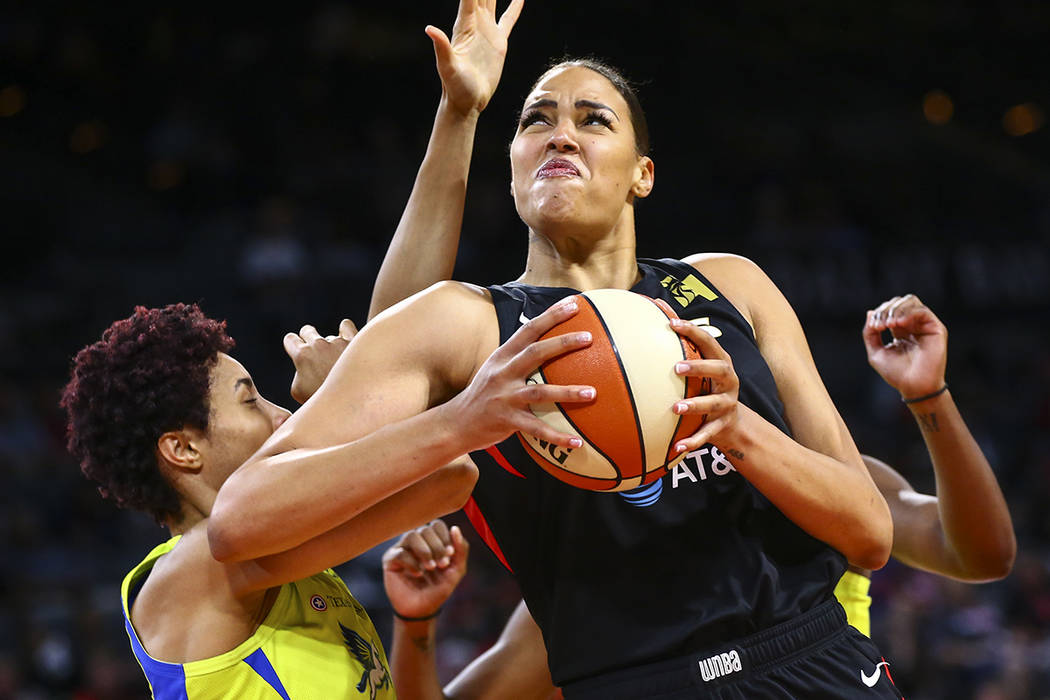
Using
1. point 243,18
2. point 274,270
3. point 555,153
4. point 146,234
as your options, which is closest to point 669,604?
point 555,153

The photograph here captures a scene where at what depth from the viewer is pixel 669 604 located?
8.67 ft

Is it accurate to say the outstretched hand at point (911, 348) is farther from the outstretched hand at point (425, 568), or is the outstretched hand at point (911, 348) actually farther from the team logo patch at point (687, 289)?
the outstretched hand at point (425, 568)

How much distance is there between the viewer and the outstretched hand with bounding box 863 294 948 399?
354cm

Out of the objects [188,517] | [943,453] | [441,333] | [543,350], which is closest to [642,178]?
[441,333]

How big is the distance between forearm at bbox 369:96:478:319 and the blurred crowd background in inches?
201

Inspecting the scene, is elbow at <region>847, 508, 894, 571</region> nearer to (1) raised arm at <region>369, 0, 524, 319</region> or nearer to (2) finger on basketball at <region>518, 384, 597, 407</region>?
(2) finger on basketball at <region>518, 384, 597, 407</region>

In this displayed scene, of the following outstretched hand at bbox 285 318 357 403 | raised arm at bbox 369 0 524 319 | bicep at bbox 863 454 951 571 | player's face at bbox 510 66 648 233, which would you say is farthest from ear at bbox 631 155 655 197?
bicep at bbox 863 454 951 571

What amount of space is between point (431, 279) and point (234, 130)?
8.57 meters

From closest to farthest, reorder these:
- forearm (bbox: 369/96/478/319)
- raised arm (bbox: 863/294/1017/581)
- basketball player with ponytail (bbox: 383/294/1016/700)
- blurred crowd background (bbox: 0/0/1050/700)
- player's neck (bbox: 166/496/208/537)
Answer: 1. player's neck (bbox: 166/496/208/537)
2. forearm (bbox: 369/96/478/319)
3. basketball player with ponytail (bbox: 383/294/1016/700)
4. raised arm (bbox: 863/294/1017/581)
5. blurred crowd background (bbox: 0/0/1050/700)

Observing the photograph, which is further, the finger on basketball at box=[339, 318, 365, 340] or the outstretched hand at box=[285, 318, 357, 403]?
the finger on basketball at box=[339, 318, 365, 340]

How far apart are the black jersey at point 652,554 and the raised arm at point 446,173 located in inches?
22.3

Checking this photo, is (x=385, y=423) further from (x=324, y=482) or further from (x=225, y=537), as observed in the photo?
(x=225, y=537)

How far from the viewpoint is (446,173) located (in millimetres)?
3430

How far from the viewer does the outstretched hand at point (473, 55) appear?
11.0ft
